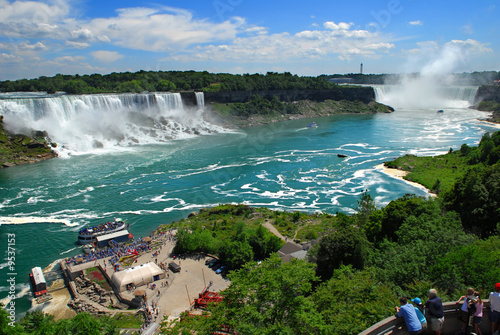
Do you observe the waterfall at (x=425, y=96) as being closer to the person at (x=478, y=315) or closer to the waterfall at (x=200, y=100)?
the waterfall at (x=200, y=100)

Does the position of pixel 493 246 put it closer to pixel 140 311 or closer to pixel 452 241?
pixel 452 241

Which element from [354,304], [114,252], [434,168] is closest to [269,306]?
[354,304]

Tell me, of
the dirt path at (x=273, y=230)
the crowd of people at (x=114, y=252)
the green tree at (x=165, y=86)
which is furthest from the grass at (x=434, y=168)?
the green tree at (x=165, y=86)

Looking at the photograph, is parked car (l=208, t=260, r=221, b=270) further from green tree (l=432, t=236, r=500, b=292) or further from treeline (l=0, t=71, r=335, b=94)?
treeline (l=0, t=71, r=335, b=94)

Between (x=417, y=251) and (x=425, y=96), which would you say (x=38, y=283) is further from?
(x=425, y=96)

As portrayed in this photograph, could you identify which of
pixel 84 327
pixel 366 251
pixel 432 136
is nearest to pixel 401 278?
pixel 366 251
